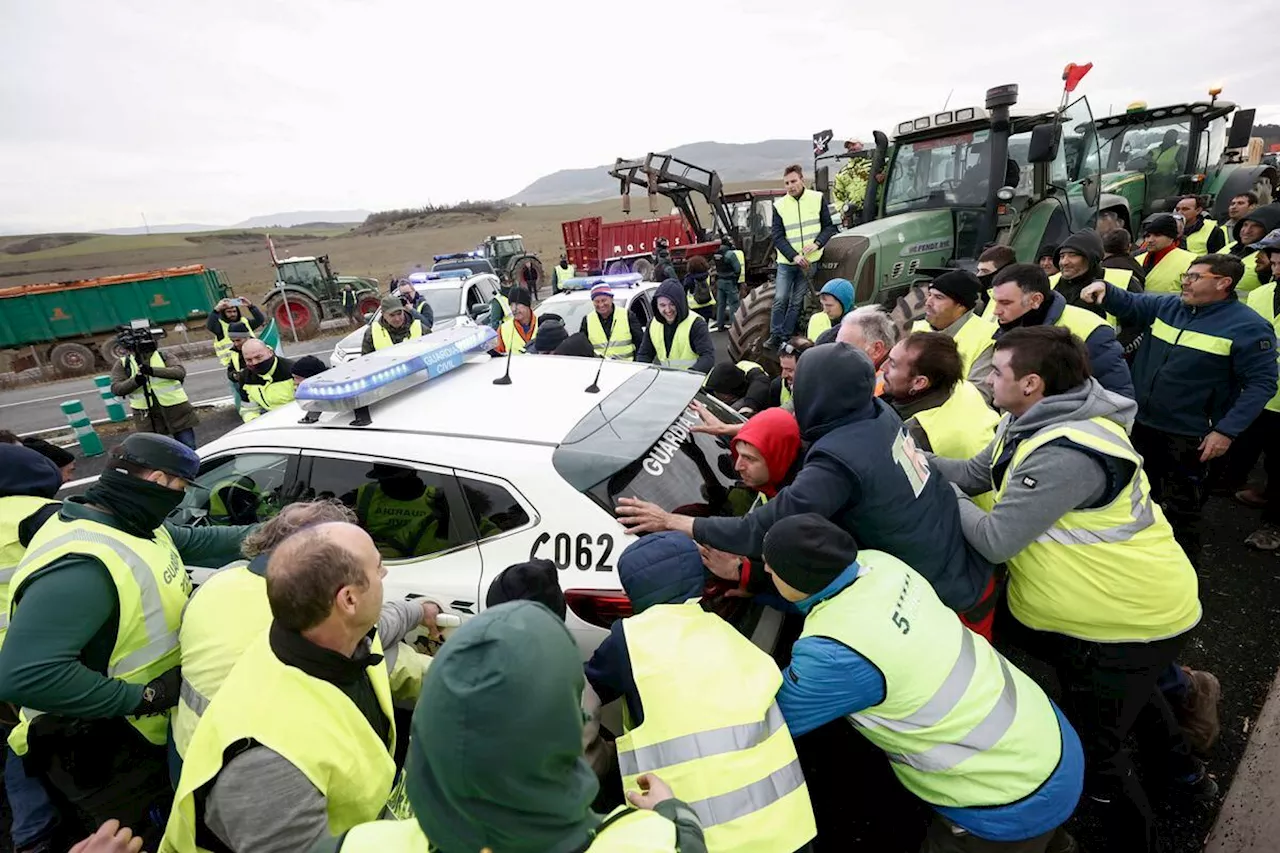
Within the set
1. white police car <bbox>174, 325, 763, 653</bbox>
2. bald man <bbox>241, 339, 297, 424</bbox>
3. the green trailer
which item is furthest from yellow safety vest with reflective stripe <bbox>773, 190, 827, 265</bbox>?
the green trailer

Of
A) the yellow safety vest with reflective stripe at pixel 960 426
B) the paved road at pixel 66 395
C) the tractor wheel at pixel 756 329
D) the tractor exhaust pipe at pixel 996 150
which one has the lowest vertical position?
the paved road at pixel 66 395

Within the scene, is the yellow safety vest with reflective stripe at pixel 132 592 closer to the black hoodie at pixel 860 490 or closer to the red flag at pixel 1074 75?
the black hoodie at pixel 860 490

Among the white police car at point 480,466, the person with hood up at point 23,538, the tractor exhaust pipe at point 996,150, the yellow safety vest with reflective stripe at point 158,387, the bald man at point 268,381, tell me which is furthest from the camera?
the yellow safety vest with reflective stripe at point 158,387

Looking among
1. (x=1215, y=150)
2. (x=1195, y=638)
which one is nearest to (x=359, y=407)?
(x=1195, y=638)

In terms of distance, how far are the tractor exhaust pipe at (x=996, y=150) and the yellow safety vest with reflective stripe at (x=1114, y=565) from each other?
198 inches

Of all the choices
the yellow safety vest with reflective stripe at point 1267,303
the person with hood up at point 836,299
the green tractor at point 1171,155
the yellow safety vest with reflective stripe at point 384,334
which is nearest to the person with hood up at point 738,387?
the person with hood up at point 836,299

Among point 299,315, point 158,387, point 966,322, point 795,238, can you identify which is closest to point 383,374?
point 966,322

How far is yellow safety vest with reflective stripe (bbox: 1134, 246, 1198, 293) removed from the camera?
518 cm

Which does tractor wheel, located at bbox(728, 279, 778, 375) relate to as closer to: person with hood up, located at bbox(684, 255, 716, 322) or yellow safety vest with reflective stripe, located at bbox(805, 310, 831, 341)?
person with hood up, located at bbox(684, 255, 716, 322)

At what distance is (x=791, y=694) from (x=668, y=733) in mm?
361

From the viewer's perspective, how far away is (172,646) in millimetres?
2174

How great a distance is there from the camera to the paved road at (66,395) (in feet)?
36.1

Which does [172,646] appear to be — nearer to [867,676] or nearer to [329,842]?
[329,842]

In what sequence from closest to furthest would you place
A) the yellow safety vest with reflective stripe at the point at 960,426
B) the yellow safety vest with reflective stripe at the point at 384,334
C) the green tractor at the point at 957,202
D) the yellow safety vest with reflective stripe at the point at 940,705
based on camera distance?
1. the yellow safety vest with reflective stripe at the point at 940,705
2. the yellow safety vest with reflective stripe at the point at 960,426
3. the green tractor at the point at 957,202
4. the yellow safety vest with reflective stripe at the point at 384,334
